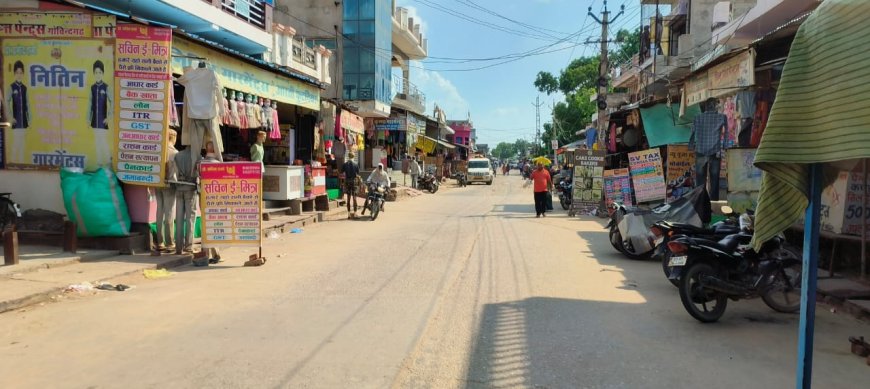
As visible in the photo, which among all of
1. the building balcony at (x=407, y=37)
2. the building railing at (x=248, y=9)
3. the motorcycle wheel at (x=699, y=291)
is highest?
the building balcony at (x=407, y=37)

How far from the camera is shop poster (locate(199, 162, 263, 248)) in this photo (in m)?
8.87

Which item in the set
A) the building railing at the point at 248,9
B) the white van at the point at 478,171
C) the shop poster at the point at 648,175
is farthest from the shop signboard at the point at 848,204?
the white van at the point at 478,171

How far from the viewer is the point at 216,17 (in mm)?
14008

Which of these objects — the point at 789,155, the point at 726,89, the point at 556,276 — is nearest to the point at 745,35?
the point at 726,89

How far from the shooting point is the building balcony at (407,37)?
35250 mm

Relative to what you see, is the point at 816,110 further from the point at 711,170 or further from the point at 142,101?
the point at 142,101

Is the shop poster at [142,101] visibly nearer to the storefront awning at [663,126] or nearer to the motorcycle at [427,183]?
the storefront awning at [663,126]

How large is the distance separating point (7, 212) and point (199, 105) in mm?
3252

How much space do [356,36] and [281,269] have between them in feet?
74.2

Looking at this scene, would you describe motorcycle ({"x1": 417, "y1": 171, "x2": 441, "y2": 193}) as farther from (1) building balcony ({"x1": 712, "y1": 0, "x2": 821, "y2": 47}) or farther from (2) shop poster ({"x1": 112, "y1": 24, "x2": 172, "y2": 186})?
(2) shop poster ({"x1": 112, "y1": 24, "x2": 172, "y2": 186})

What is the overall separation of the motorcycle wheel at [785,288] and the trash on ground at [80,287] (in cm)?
755

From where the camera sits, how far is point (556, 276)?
8234 millimetres

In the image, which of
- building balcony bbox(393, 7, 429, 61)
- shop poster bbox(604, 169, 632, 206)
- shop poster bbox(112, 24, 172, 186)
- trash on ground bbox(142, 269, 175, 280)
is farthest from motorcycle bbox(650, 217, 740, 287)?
building balcony bbox(393, 7, 429, 61)

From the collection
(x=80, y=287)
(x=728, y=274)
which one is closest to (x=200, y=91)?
(x=80, y=287)
